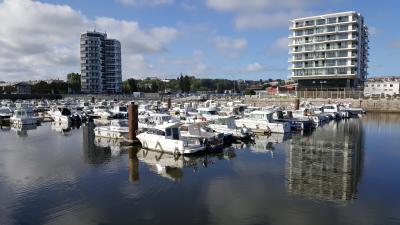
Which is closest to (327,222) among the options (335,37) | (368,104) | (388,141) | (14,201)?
(14,201)

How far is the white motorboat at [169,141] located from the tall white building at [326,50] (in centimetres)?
9383

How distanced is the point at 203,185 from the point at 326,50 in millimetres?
106269

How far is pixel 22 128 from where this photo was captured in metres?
63.7

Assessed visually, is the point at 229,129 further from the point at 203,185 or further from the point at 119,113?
the point at 119,113

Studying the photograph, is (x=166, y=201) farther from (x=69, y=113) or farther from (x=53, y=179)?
(x=69, y=113)

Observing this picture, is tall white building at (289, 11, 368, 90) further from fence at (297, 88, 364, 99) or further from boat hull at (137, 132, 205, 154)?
boat hull at (137, 132, 205, 154)

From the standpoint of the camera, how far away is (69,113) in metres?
76.1

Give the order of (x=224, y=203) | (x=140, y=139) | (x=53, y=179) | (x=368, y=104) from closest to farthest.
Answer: (x=224, y=203) → (x=53, y=179) → (x=140, y=139) → (x=368, y=104)

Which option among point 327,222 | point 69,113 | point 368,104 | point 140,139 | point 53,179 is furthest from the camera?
point 368,104

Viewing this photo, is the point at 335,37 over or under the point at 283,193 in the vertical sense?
over

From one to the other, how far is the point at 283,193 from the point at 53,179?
17512 millimetres

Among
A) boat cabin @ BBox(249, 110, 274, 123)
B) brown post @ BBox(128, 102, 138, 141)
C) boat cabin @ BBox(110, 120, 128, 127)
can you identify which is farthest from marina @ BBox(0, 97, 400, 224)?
boat cabin @ BBox(249, 110, 274, 123)

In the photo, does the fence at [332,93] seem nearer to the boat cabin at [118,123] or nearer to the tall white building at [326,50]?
the tall white building at [326,50]

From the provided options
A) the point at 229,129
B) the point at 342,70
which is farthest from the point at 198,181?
the point at 342,70
